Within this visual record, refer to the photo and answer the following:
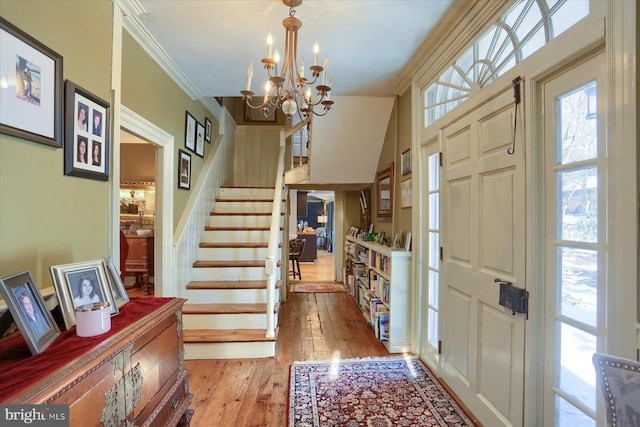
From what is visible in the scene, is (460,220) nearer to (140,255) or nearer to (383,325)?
(383,325)

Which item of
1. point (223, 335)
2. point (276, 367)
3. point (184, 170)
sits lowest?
point (276, 367)

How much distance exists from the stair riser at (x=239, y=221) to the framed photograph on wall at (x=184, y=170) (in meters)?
0.80

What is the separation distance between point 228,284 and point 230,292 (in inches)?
6.0

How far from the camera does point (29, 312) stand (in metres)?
0.96

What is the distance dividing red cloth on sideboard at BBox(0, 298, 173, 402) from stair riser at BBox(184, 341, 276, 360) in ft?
5.72

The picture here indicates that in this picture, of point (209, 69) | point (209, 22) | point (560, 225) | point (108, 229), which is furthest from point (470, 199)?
point (209, 69)

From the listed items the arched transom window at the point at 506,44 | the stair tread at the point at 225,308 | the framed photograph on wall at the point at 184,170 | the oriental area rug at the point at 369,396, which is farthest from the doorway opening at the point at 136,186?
the arched transom window at the point at 506,44

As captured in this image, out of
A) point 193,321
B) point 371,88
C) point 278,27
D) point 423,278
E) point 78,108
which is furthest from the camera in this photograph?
point 371,88

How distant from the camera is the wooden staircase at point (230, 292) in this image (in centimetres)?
279

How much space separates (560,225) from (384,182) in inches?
96.8

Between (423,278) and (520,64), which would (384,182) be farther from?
(520,64)

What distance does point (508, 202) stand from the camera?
5.43 ft

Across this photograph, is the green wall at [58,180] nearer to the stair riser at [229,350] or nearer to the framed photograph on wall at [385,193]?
the stair riser at [229,350]

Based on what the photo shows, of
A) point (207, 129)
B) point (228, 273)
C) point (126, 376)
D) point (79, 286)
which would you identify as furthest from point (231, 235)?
point (126, 376)
